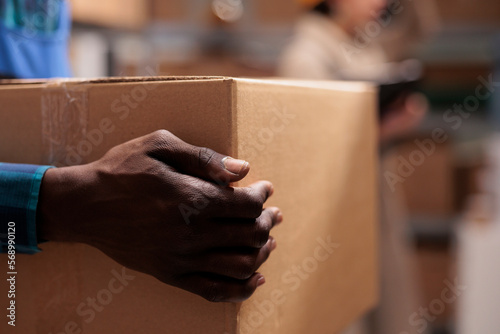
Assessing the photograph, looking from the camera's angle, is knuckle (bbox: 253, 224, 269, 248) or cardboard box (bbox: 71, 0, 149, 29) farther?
cardboard box (bbox: 71, 0, 149, 29)

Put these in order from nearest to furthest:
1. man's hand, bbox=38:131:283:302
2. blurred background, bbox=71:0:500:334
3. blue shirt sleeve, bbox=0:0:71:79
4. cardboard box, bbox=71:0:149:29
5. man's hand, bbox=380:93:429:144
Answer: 1. man's hand, bbox=38:131:283:302
2. blue shirt sleeve, bbox=0:0:71:79
3. man's hand, bbox=380:93:429:144
4. cardboard box, bbox=71:0:149:29
5. blurred background, bbox=71:0:500:334

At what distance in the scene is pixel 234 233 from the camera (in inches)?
19.2

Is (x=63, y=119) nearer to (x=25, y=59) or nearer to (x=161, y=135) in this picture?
(x=161, y=135)

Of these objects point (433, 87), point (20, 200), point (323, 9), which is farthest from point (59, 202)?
point (433, 87)

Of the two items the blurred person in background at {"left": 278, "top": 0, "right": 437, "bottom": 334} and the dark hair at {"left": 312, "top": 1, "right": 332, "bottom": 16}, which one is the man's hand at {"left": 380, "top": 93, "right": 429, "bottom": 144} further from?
the dark hair at {"left": 312, "top": 1, "right": 332, "bottom": 16}

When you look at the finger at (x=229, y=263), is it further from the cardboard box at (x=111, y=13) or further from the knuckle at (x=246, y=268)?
the cardboard box at (x=111, y=13)

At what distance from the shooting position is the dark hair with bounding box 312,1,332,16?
1617mm

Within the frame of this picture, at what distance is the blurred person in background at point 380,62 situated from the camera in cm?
144

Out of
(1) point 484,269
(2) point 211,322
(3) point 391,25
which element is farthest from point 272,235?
(1) point 484,269

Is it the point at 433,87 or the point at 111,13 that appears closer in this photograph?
the point at 111,13

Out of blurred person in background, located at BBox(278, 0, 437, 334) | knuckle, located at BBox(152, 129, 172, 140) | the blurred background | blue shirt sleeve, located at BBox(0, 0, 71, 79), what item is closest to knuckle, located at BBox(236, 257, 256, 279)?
knuckle, located at BBox(152, 129, 172, 140)

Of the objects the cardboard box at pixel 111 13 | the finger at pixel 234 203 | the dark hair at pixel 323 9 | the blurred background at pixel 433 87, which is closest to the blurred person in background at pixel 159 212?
the finger at pixel 234 203

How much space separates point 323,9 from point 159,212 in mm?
1302

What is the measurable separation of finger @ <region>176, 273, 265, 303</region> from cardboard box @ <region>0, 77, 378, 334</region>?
0.03 meters
